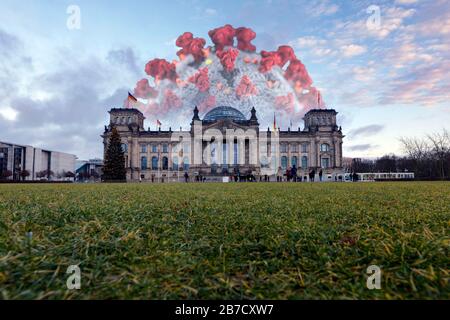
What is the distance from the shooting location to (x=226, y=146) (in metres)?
66.8

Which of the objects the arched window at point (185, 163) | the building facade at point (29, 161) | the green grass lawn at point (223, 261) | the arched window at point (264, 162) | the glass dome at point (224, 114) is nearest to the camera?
the green grass lawn at point (223, 261)

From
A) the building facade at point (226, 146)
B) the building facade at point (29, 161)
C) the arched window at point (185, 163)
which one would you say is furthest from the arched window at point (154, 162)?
the building facade at point (29, 161)

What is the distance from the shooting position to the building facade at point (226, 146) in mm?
67250

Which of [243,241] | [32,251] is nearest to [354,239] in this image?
[243,241]

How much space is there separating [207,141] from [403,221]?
65.4 meters

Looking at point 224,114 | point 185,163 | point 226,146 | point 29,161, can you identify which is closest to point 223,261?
point 226,146

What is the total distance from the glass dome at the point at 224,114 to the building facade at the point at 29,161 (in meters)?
59.7

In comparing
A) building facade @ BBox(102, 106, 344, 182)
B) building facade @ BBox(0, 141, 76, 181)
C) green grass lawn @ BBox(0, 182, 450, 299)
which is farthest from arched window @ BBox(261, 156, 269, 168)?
building facade @ BBox(0, 141, 76, 181)

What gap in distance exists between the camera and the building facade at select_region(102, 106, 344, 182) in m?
67.2

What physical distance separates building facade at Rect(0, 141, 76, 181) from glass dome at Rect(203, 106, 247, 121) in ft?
196

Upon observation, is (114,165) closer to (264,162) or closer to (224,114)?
(224,114)

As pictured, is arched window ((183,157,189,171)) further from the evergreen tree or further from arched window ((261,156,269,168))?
the evergreen tree

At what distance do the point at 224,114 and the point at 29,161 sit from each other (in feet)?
250

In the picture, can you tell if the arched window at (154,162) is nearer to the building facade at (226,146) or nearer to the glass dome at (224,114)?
the building facade at (226,146)
